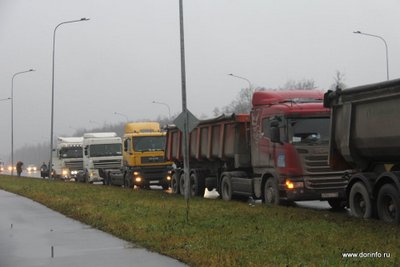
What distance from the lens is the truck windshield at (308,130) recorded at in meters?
15.3

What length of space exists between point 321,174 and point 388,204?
2.98 meters

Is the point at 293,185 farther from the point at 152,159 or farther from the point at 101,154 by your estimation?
the point at 101,154

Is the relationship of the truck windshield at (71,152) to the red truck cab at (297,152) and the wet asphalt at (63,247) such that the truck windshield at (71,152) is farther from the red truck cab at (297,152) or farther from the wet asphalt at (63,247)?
the wet asphalt at (63,247)

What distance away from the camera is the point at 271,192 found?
16312 mm

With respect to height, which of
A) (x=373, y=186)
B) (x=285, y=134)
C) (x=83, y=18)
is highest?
(x=83, y=18)

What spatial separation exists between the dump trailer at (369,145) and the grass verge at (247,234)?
48cm

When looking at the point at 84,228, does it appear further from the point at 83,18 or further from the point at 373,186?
the point at 83,18

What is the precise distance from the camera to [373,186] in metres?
12.5

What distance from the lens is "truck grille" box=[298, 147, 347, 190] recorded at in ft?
49.1

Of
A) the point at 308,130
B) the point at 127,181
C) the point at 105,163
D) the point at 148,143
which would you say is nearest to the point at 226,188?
the point at 308,130

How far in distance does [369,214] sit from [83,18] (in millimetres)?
28287

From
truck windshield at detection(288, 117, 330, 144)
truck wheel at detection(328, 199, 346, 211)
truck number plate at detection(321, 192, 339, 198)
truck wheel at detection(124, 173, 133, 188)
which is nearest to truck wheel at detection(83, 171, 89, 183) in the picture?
truck wheel at detection(124, 173, 133, 188)

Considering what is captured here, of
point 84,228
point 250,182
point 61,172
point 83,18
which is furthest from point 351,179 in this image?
point 61,172

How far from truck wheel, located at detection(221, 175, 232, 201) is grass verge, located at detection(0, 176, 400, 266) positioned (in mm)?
2752
